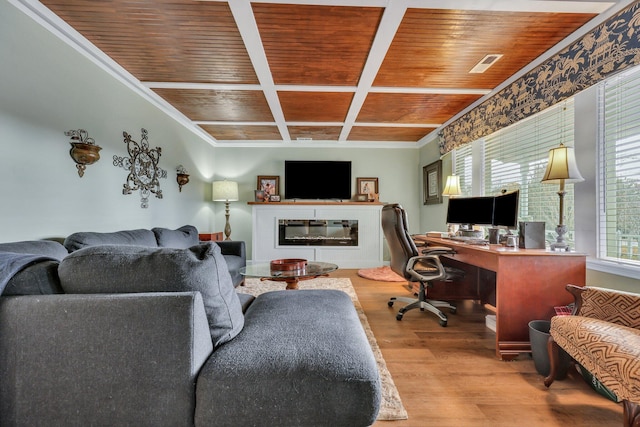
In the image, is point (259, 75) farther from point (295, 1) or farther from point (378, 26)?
point (378, 26)

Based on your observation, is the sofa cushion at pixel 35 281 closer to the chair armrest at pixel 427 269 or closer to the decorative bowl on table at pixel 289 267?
the decorative bowl on table at pixel 289 267

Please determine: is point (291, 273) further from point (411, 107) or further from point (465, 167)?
point (465, 167)

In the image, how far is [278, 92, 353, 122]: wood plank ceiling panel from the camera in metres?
3.11

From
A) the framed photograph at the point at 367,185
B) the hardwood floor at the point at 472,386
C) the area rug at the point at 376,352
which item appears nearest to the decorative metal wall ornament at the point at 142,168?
the area rug at the point at 376,352

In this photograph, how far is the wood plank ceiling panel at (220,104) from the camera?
3.07m

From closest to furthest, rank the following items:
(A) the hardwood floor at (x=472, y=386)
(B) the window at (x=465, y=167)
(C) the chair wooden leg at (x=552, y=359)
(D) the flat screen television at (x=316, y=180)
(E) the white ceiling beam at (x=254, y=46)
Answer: (A) the hardwood floor at (x=472, y=386) → (C) the chair wooden leg at (x=552, y=359) → (E) the white ceiling beam at (x=254, y=46) → (B) the window at (x=465, y=167) → (D) the flat screen television at (x=316, y=180)

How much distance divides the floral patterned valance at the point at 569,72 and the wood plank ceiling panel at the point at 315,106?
60.1 inches

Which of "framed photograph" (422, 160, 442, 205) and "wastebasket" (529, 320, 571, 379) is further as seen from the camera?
"framed photograph" (422, 160, 442, 205)

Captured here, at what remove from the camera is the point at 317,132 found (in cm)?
452

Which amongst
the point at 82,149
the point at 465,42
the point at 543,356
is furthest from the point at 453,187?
the point at 82,149

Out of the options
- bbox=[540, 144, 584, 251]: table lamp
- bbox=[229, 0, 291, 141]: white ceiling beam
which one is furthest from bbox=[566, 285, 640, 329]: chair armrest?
bbox=[229, 0, 291, 141]: white ceiling beam

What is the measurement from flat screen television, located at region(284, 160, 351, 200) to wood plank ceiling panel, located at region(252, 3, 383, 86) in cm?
233

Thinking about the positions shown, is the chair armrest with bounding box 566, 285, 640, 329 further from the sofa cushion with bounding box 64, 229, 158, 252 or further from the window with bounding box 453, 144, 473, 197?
the sofa cushion with bounding box 64, 229, 158, 252

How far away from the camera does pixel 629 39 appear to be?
5.26 ft
